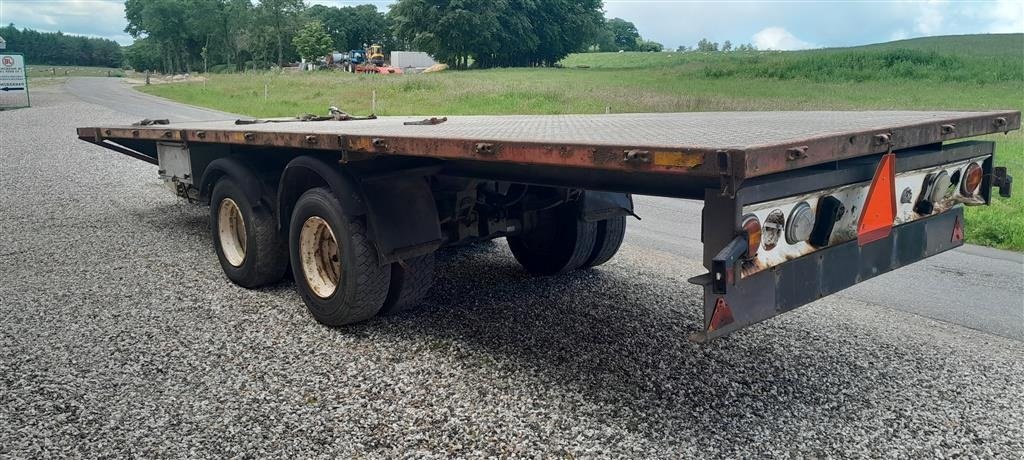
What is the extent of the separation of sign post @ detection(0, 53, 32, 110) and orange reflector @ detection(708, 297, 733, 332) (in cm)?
3383

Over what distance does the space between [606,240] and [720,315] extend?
9.95ft

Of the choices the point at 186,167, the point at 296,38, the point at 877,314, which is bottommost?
the point at 877,314

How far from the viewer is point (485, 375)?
3.88 metres

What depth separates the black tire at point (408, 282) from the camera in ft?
14.8

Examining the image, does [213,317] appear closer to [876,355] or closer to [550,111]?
[876,355]

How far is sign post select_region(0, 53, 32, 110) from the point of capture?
29312mm

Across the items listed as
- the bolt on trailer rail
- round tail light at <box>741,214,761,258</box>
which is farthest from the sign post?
round tail light at <box>741,214,761,258</box>

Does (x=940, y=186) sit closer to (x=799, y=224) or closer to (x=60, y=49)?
(x=799, y=224)

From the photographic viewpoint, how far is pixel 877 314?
201 inches

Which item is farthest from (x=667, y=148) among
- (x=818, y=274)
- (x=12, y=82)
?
(x=12, y=82)

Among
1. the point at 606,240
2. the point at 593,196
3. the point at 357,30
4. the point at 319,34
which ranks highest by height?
the point at 357,30

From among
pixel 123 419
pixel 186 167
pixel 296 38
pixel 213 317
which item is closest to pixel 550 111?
pixel 186 167

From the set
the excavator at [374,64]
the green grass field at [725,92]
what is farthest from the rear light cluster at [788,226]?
the excavator at [374,64]

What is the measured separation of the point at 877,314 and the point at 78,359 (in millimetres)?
5027
